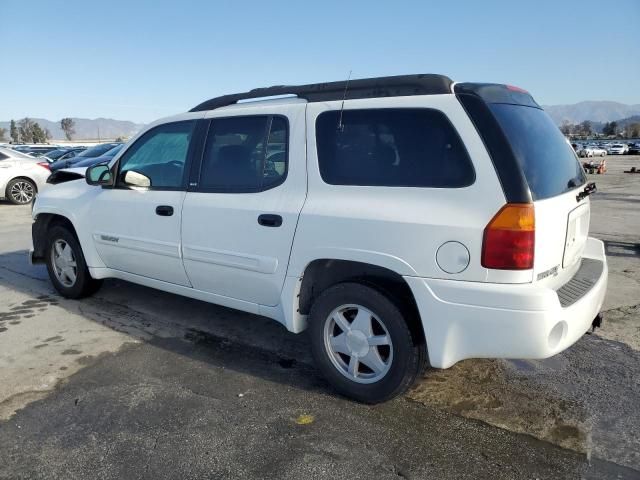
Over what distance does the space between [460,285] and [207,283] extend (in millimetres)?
1976

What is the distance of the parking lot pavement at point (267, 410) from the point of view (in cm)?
249

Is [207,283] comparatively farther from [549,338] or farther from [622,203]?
[622,203]

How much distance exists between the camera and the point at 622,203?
498 inches

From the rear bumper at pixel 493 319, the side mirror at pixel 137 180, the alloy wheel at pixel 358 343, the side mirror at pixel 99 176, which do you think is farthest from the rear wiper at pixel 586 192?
the side mirror at pixel 99 176

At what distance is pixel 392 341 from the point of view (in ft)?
9.26

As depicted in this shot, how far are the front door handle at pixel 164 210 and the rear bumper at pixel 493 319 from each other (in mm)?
2011

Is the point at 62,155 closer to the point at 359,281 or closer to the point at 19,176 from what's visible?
the point at 19,176

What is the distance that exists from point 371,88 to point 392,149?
44cm

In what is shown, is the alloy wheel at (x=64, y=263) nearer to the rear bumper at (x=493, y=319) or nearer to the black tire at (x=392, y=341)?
the black tire at (x=392, y=341)

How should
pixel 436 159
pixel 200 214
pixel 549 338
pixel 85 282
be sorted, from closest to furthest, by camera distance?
pixel 549 338 < pixel 436 159 < pixel 200 214 < pixel 85 282

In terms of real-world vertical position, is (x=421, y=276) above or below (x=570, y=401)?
above

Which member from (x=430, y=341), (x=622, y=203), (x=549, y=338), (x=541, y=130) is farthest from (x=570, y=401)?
(x=622, y=203)

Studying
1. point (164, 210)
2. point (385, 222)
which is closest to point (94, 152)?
point (164, 210)

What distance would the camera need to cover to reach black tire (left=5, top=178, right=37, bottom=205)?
1274cm
